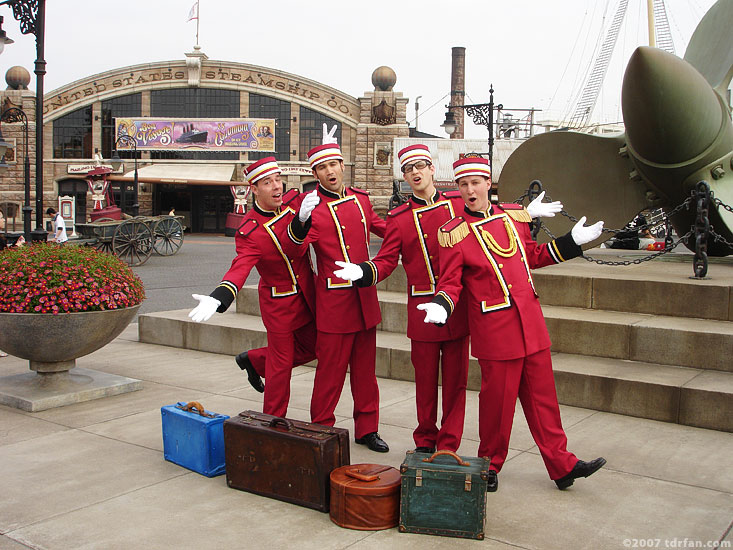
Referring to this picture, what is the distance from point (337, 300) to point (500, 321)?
112cm

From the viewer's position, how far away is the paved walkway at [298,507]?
11.4 feet

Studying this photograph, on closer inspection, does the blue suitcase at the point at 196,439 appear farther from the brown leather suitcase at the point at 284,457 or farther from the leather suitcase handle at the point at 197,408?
the brown leather suitcase at the point at 284,457

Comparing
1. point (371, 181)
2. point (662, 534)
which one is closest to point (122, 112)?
point (371, 181)

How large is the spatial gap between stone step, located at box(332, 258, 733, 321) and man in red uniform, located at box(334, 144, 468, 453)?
9.21 ft

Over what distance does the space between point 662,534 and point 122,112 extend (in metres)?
38.9

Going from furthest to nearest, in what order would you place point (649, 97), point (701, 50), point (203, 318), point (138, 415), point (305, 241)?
point (701, 50) → point (649, 97) → point (138, 415) → point (305, 241) → point (203, 318)

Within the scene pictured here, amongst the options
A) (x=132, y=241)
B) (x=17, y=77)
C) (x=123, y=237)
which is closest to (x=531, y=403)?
(x=132, y=241)

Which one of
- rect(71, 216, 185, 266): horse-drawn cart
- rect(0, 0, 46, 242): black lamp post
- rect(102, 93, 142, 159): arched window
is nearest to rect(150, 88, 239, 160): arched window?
rect(102, 93, 142, 159): arched window

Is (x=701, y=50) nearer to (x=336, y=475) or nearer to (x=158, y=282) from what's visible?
(x=336, y=475)

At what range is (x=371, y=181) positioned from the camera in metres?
37.5

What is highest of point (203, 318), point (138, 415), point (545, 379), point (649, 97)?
point (649, 97)

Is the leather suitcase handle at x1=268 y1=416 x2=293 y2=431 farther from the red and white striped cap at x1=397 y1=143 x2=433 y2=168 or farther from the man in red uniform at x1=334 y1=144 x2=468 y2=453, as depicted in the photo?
the red and white striped cap at x1=397 y1=143 x2=433 y2=168

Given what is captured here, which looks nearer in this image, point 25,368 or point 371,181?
point 25,368

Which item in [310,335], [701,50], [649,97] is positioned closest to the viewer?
[310,335]
